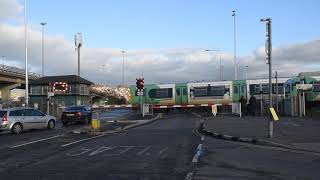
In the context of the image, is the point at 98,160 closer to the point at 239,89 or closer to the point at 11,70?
the point at 239,89

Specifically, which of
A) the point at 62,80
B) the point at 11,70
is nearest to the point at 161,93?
the point at 62,80

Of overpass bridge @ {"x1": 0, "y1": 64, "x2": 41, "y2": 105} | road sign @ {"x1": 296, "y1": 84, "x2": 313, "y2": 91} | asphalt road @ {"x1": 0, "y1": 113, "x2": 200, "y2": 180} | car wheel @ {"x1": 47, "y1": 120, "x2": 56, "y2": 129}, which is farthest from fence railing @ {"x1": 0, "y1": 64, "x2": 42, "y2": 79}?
asphalt road @ {"x1": 0, "y1": 113, "x2": 200, "y2": 180}

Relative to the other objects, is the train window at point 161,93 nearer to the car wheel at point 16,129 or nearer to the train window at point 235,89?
the train window at point 235,89

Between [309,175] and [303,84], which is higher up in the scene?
[303,84]

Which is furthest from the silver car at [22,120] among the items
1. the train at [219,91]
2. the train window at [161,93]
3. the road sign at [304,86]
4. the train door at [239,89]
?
the train door at [239,89]

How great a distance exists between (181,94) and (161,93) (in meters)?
2.70

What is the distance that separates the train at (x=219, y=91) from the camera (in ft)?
193

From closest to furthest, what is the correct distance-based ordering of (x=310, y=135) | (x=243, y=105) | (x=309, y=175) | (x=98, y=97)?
(x=309, y=175)
(x=310, y=135)
(x=243, y=105)
(x=98, y=97)

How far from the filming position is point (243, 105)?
51.5 metres

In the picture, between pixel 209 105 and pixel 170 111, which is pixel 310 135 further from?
pixel 170 111

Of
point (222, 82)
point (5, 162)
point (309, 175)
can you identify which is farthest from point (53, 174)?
point (222, 82)

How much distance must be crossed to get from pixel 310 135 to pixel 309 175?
1165cm

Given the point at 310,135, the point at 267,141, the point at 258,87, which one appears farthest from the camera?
the point at 258,87

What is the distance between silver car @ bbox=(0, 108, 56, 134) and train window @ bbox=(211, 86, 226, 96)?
3112cm
